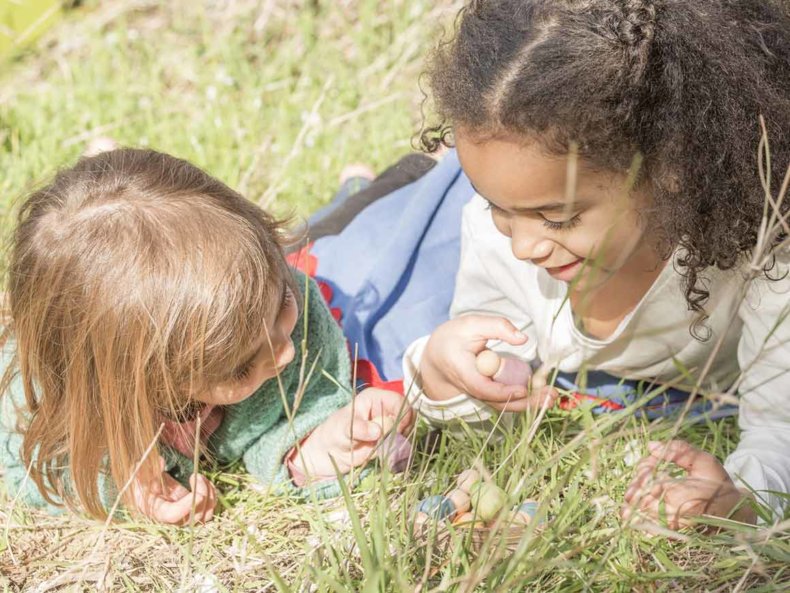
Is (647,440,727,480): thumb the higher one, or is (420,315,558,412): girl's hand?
(420,315,558,412): girl's hand

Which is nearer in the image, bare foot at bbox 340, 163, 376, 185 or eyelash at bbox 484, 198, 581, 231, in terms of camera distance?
eyelash at bbox 484, 198, 581, 231

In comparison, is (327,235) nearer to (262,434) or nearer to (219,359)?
(262,434)

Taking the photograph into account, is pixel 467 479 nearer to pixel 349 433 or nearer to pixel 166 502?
pixel 349 433

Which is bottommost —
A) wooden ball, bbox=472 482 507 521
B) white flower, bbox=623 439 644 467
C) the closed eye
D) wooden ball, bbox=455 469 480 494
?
white flower, bbox=623 439 644 467

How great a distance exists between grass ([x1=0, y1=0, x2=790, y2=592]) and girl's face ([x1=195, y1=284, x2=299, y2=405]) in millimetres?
255

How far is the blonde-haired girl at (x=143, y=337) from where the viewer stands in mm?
1829

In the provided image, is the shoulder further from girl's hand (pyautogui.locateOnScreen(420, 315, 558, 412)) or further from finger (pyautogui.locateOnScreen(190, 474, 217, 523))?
finger (pyautogui.locateOnScreen(190, 474, 217, 523))

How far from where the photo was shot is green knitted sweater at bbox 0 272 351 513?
214 centimetres

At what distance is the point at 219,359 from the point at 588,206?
727mm

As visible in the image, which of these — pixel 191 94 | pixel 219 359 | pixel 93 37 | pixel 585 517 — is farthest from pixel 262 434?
pixel 93 37

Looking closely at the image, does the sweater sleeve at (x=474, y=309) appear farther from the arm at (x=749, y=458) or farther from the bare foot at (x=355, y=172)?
the bare foot at (x=355, y=172)

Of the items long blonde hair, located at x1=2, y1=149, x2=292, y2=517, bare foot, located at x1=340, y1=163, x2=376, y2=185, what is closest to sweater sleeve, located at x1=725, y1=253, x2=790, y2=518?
long blonde hair, located at x1=2, y1=149, x2=292, y2=517

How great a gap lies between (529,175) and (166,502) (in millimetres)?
972

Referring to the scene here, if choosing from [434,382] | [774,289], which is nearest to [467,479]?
[434,382]
